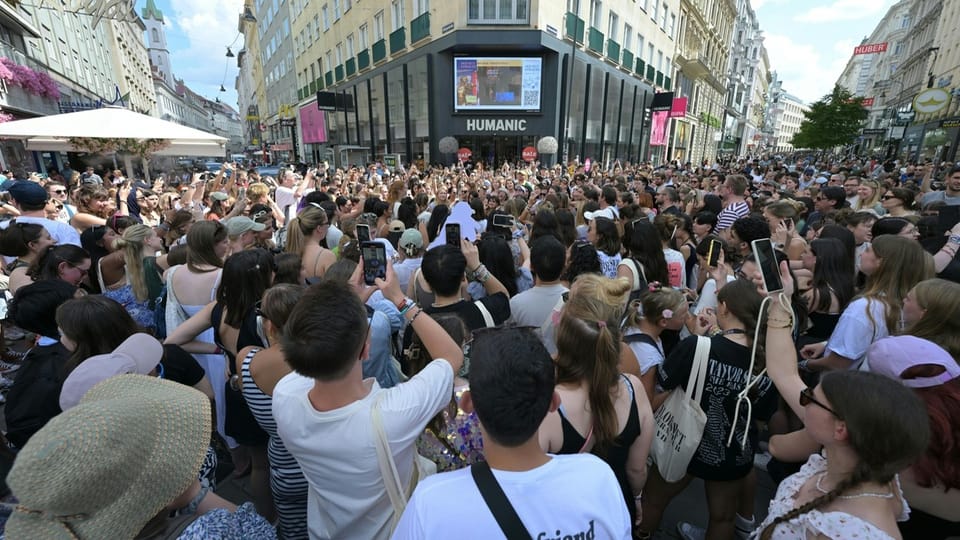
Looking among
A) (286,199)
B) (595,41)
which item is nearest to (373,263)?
(286,199)

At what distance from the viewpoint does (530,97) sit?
19.0 meters

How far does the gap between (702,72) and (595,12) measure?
62.3 feet

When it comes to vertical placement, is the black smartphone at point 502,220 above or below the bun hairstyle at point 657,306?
above

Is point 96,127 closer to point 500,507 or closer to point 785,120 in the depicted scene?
point 500,507

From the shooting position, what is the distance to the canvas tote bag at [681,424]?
82.3 inches

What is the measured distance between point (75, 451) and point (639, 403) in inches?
76.5

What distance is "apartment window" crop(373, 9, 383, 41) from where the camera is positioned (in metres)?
22.8

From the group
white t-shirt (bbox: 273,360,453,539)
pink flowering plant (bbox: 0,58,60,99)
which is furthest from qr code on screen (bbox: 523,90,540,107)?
white t-shirt (bbox: 273,360,453,539)

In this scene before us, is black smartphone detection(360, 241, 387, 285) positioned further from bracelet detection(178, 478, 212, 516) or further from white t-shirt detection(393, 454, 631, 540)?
white t-shirt detection(393, 454, 631, 540)

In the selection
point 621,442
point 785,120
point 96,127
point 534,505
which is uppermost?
point 785,120

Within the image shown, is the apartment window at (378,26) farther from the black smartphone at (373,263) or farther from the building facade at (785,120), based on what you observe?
the building facade at (785,120)

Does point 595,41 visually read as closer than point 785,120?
Yes

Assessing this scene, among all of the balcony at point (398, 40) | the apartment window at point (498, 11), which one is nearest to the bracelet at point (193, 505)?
the apartment window at point (498, 11)

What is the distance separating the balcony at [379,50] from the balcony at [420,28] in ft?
9.78
